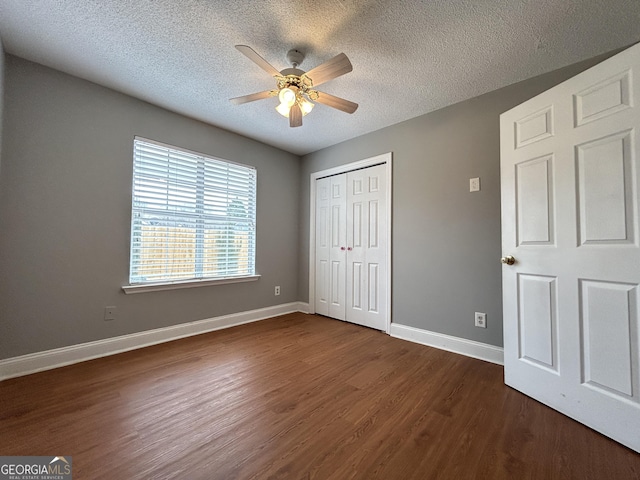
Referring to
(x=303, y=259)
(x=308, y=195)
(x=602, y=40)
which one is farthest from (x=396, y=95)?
(x=303, y=259)

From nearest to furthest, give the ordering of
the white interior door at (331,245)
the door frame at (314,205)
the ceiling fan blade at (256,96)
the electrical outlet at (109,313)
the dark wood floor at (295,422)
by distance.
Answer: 1. the dark wood floor at (295,422)
2. the ceiling fan blade at (256,96)
3. the electrical outlet at (109,313)
4. the door frame at (314,205)
5. the white interior door at (331,245)

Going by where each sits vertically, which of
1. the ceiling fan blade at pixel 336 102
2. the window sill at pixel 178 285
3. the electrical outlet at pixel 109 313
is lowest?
the electrical outlet at pixel 109 313

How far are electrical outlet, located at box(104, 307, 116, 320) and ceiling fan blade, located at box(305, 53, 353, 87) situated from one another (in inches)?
105

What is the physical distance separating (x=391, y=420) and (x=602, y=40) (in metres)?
2.87

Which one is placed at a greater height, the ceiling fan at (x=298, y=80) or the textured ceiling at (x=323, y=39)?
the textured ceiling at (x=323, y=39)

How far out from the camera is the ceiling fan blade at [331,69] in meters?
1.61

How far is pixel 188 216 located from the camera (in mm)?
2922

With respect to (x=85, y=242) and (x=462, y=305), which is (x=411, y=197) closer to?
(x=462, y=305)

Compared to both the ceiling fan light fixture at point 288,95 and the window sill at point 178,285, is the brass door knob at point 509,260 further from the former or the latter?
the window sill at point 178,285

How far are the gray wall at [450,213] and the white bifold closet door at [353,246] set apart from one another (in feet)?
0.72

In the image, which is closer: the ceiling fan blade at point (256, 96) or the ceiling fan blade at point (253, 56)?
the ceiling fan blade at point (253, 56)

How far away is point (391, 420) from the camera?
1490mm

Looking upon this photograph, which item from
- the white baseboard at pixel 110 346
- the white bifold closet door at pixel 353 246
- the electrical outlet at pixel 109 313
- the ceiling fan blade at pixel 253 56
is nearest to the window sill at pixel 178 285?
the electrical outlet at pixel 109 313

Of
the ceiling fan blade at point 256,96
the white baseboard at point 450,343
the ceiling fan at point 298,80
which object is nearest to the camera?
the ceiling fan at point 298,80
